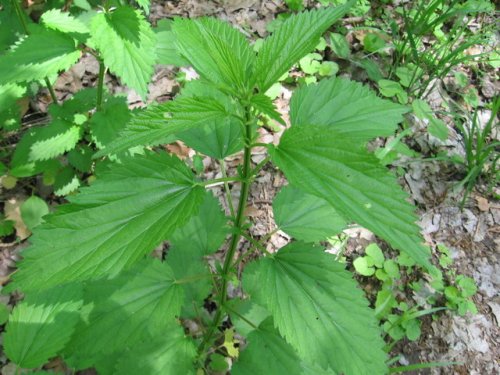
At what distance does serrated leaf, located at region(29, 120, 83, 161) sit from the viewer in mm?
2479

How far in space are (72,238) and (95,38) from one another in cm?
121

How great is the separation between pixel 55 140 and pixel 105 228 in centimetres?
166

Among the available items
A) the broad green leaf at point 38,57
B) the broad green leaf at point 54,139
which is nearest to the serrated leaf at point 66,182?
the broad green leaf at point 54,139

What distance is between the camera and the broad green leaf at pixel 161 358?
5.65 ft

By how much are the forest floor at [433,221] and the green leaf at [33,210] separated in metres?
0.16

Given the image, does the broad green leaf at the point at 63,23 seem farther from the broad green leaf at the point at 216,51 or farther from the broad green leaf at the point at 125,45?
the broad green leaf at the point at 216,51

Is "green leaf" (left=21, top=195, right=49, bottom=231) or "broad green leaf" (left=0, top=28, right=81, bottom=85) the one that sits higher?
"broad green leaf" (left=0, top=28, right=81, bottom=85)

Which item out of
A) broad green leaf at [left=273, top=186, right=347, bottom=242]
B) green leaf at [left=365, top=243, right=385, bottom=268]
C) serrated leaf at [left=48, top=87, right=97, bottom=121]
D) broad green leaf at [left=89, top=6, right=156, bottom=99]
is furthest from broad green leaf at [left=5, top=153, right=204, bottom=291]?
green leaf at [left=365, top=243, right=385, bottom=268]

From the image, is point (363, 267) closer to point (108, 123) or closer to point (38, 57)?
point (108, 123)

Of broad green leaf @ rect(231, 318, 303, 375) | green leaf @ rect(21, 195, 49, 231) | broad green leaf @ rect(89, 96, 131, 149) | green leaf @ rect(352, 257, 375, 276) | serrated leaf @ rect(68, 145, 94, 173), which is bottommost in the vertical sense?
green leaf @ rect(352, 257, 375, 276)

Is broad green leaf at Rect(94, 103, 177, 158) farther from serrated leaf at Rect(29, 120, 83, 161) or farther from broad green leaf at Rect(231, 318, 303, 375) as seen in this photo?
serrated leaf at Rect(29, 120, 83, 161)

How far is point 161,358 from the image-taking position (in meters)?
1.73

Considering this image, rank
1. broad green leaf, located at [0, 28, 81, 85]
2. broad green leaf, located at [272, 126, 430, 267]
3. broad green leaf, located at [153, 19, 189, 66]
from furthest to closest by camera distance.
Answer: broad green leaf, located at [153, 19, 189, 66] < broad green leaf, located at [0, 28, 81, 85] < broad green leaf, located at [272, 126, 430, 267]

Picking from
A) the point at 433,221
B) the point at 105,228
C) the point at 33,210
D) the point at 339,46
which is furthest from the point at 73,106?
the point at 433,221
